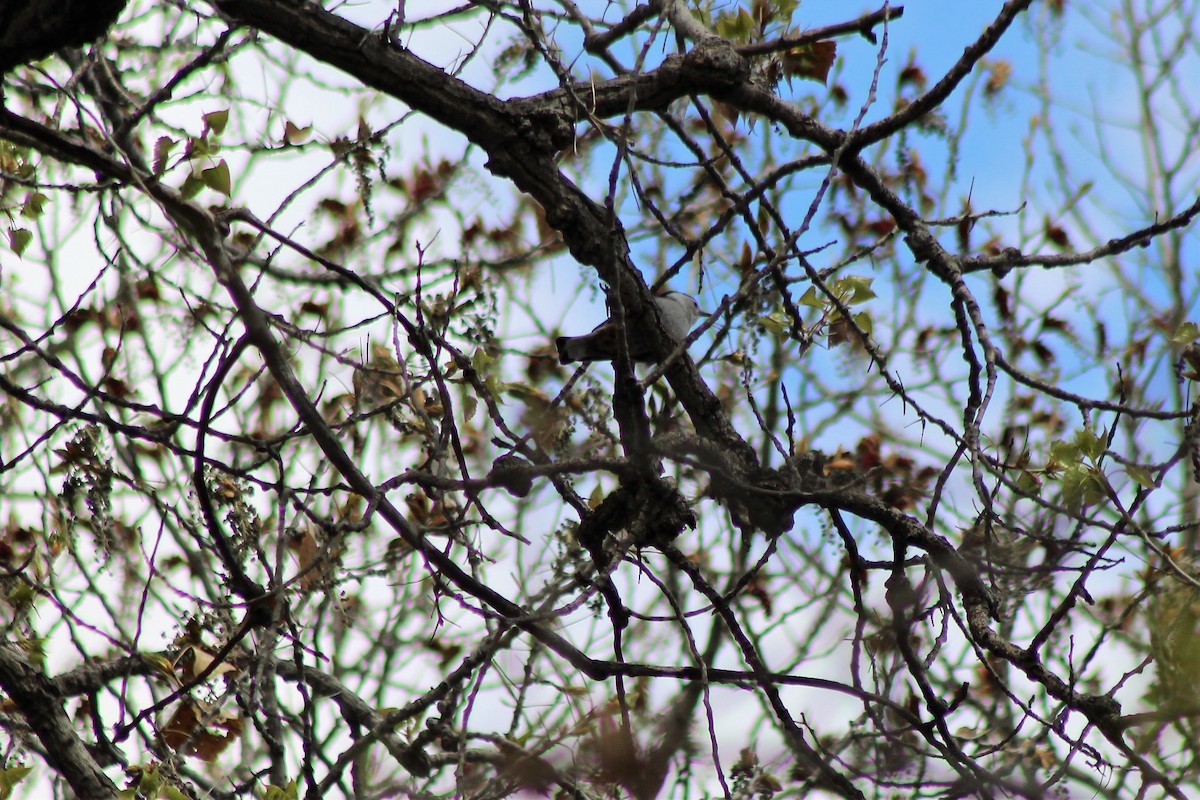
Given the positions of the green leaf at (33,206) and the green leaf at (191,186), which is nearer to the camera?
the green leaf at (191,186)

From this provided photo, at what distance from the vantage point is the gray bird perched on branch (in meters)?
2.13

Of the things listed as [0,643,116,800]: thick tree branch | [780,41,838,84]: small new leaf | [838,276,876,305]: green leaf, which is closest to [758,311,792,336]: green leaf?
[838,276,876,305]: green leaf

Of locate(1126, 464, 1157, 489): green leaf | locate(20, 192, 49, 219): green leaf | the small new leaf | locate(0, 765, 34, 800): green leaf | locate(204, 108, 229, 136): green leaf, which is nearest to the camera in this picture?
locate(1126, 464, 1157, 489): green leaf

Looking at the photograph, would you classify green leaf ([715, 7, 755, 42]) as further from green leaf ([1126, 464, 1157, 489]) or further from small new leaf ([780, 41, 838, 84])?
green leaf ([1126, 464, 1157, 489])

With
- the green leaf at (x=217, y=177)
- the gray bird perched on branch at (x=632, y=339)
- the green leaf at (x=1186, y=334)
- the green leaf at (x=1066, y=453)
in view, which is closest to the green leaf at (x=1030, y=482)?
the green leaf at (x=1066, y=453)

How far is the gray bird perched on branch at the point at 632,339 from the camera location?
6.98 ft

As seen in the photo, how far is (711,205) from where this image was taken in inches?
216

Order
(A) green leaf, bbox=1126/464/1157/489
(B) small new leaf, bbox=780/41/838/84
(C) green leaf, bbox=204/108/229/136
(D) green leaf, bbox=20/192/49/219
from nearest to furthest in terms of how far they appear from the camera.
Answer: (A) green leaf, bbox=1126/464/1157/489
(C) green leaf, bbox=204/108/229/136
(B) small new leaf, bbox=780/41/838/84
(D) green leaf, bbox=20/192/49/219

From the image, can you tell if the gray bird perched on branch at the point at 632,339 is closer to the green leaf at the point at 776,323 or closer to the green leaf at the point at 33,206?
the green leaf at the point at 776,323

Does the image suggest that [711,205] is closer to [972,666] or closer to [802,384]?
[802,384]

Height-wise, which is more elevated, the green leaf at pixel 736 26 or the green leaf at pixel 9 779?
the green leaf at pixel 736 26

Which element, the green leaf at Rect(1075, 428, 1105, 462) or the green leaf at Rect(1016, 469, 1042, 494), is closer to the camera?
the green leaf at Rect(1075, 428, 1105, 462)

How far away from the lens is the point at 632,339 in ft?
6.91

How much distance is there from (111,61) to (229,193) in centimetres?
153
